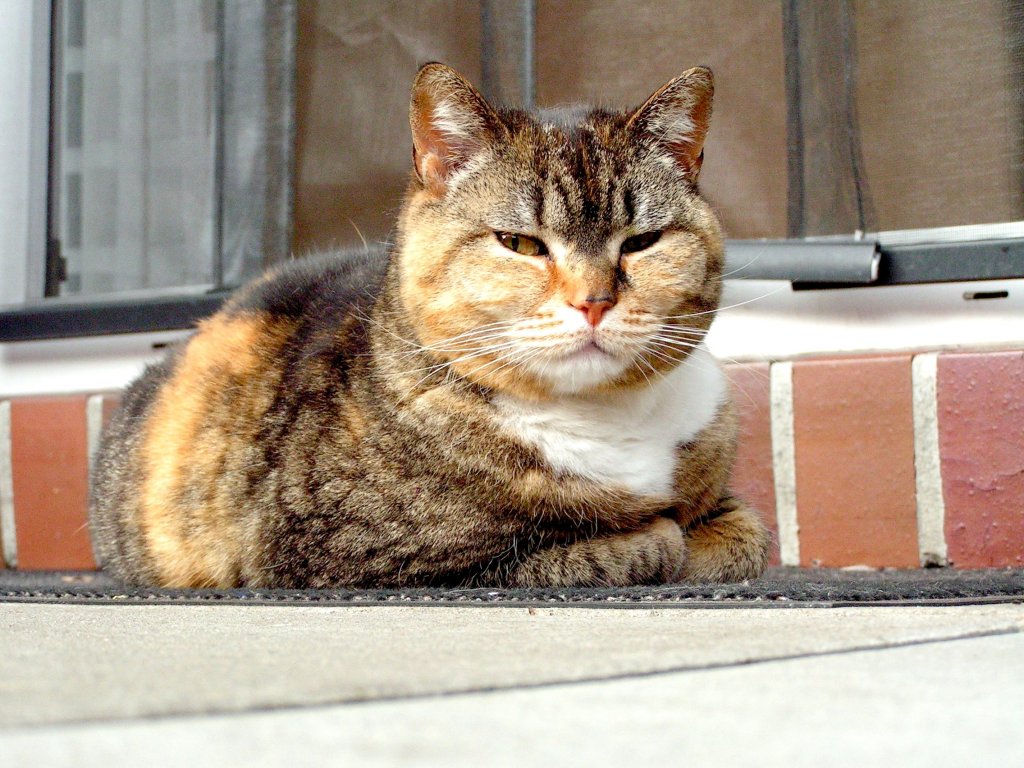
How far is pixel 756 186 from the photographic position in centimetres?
232

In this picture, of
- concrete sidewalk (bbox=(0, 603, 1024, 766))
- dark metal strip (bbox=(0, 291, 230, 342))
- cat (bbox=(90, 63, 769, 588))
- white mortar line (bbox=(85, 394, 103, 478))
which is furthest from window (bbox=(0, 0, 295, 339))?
concrete sidewalk (bbox=(0, 603, 1024, 766))

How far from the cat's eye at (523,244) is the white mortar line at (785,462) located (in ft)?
A: 2.66

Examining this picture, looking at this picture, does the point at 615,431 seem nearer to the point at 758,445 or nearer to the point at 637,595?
the point at 637,595

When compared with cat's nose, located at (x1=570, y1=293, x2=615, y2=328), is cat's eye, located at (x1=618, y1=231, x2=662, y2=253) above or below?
above

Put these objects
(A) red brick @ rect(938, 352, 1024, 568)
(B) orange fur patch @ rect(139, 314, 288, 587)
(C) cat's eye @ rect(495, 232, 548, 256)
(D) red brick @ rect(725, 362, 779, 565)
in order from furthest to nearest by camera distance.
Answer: (D) red brick @ rect(725, 362, 779, 565) → (A) red brick @ rect(938, 352, 1024, 568) → (B) orange fur patch @ rect(139, 314, 288, 587) → (C) cat's eye @ rect(495, 232, 548, 256)

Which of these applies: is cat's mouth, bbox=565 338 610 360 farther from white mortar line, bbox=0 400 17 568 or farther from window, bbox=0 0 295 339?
white mortar line, bbox=0 400 17 568

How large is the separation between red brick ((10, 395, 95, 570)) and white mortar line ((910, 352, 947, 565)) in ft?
6.47

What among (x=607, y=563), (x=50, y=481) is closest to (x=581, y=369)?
(x=607, y=563)

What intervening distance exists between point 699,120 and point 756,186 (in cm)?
50

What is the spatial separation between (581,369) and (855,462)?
2.85 ft

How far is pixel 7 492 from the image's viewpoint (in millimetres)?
2951

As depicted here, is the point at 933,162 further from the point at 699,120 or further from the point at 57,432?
the point at 57,432

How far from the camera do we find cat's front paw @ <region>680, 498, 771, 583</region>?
1.78m

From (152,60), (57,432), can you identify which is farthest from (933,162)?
(57,432)
